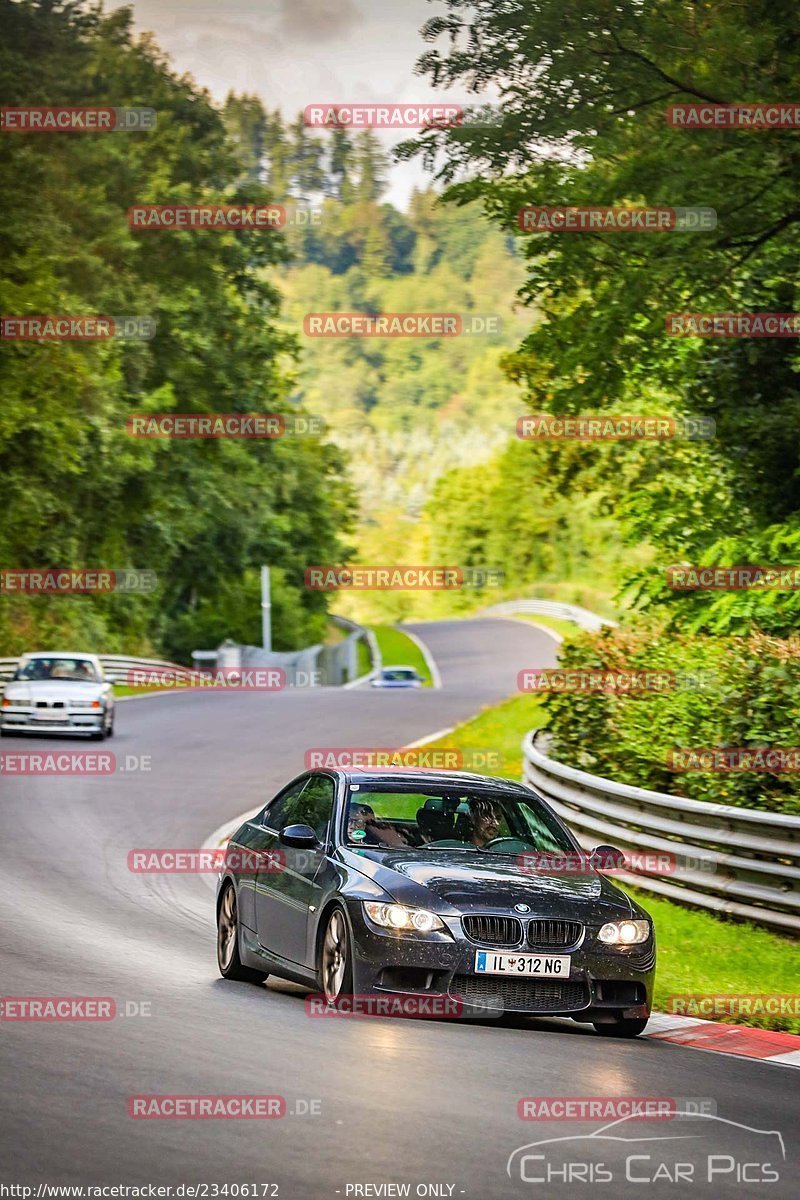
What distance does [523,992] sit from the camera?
932cm

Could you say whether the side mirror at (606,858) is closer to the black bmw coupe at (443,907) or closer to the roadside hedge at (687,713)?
the black bmw coupe at (443,907)

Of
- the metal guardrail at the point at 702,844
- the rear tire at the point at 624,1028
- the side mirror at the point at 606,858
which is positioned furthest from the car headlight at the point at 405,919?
the metal guardrail at the point at 702,844

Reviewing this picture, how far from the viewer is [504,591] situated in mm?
137000

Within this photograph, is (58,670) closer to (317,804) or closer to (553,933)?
(317,804)

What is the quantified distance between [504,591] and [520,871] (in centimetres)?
12733

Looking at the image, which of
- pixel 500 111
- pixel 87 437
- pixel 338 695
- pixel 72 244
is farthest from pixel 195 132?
pixel 500 111

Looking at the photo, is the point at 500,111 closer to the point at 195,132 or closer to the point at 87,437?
the point at 87,437

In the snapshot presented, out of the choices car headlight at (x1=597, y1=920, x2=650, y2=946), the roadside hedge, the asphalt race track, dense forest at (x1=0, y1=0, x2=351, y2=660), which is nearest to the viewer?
the asphalt race track

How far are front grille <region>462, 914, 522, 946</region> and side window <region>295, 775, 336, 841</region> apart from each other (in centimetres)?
140

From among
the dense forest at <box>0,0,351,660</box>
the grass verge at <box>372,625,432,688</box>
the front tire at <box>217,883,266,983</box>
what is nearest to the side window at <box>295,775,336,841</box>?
the front tire at <box>217,883,266,983</box>

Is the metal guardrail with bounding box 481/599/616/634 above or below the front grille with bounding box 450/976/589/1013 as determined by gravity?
below

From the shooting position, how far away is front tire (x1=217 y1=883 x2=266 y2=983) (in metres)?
11.0

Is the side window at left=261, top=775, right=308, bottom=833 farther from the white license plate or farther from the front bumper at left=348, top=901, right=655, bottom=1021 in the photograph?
the white license plate

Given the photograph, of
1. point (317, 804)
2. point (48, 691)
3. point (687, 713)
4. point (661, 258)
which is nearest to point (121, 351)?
point (48, 691)
